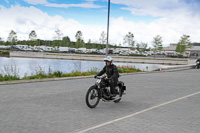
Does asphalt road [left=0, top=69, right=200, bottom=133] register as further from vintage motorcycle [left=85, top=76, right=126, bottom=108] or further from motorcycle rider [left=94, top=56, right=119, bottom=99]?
motorcycle rider [left=94, top=56, right=119, bottom=99]

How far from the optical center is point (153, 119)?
613cm

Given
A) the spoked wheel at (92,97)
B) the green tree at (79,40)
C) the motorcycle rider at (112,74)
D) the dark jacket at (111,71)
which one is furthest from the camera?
the green tree at (79,40)

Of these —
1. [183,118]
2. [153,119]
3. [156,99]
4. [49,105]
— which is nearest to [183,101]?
[156,99]

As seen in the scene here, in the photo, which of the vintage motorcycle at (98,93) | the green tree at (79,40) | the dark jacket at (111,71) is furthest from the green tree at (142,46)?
the vintage motorcycle at (98,93)

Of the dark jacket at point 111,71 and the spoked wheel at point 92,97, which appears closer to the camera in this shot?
the spoked wheel at point 92,97

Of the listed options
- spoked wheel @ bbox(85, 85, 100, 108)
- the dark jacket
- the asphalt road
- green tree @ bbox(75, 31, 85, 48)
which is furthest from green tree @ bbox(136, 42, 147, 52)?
spoked wheel @ bbox(85, 85, 100, 108)

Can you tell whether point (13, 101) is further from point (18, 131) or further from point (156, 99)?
point (156, 99)

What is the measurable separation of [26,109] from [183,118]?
449 centimetres

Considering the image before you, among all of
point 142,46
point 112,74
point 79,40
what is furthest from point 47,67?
point 142,46

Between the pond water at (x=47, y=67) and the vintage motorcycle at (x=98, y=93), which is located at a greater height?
the vintage motorcycle at (x=98, y=93)

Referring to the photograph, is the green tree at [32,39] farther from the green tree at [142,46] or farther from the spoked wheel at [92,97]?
the spoked wheel at [92,97]

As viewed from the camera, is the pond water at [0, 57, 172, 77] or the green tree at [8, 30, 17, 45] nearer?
the pond water at [0, 57, 172, 77]

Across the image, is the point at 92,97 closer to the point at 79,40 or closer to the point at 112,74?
the point at 112,74

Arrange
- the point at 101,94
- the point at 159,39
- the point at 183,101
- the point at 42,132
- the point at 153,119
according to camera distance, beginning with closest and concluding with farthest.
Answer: the point at 42,132
the point at 153,119
the point at 101,94
the point at 183,101
the point at 159,39
